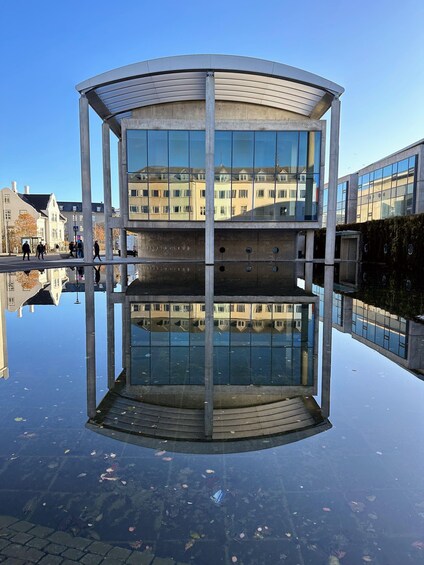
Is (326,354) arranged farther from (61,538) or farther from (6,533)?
(6,533)

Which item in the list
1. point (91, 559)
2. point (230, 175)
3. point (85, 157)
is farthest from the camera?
point (230, 175)

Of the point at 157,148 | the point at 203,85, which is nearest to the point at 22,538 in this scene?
the point at 203,85

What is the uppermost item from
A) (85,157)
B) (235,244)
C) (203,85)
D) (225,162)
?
(203,85)

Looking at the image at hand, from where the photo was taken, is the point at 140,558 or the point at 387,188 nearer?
the point at 140,558

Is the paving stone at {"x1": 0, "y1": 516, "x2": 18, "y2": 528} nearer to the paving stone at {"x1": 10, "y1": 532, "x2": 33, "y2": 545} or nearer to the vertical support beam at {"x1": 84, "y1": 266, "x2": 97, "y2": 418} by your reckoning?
the paving stone at {"x1": 10, "y1": 532, "x2": 33, "y2": 545}

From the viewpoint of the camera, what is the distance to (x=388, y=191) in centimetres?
4572

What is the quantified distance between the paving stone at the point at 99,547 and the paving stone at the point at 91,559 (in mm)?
28

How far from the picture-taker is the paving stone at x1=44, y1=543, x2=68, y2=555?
7.40 feet

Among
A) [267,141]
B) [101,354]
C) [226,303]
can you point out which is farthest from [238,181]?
[101,354]

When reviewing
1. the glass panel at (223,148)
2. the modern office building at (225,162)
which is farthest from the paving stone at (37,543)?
the glass panel at (223,148)

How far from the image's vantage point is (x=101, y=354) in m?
6.48

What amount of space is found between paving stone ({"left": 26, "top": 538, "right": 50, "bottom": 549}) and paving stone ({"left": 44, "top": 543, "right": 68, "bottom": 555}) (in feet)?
0.12

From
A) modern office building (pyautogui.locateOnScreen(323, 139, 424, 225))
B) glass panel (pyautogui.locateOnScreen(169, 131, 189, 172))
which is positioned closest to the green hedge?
modern office building (pyautogui.locateOnScreen(323, 139, 424, 225))

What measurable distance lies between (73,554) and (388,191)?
166 feet
